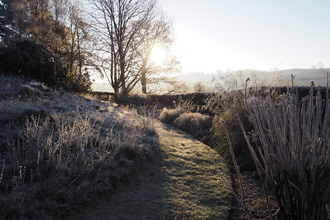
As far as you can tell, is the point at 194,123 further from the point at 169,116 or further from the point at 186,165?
A: the point at 186,165

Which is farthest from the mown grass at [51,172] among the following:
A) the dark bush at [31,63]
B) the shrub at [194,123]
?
the dark bush at [31,63]

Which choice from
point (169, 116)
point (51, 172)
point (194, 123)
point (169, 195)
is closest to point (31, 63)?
point (169, 116)

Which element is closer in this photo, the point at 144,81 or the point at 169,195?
the point at 169,195

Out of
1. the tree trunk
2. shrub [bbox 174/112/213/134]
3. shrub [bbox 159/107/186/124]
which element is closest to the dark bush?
shrub [bbox 159/107/186/124]

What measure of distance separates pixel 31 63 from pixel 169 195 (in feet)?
35.0

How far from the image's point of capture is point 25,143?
3.21 metres

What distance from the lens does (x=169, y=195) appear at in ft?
9.95

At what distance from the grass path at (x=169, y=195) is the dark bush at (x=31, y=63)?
9.59m

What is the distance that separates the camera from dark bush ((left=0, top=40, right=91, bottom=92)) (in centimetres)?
1052

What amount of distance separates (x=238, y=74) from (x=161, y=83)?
41.8 ft

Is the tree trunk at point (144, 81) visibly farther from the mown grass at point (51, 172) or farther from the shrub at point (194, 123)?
the mown grass at point (51, 172)

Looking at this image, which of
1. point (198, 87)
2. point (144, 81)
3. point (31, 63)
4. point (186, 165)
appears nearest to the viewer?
point (186, 165)

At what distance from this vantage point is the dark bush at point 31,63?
1052 cm

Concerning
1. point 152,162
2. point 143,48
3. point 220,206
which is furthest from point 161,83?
point 220,206
